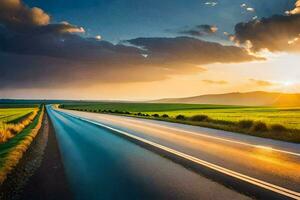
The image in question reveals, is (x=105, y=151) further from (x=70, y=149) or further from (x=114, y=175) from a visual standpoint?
(x=114, y=175)

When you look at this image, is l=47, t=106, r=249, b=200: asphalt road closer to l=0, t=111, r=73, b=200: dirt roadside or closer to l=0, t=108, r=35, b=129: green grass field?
l=0, t=111, r=73, b=200: dirt roadside

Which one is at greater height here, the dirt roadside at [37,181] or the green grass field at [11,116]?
the dirt roadside at [37,181]

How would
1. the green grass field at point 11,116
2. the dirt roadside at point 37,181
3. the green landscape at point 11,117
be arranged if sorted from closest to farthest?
the dirt roadside at point 37,181 < the green landscape at point 11,117 < the green grass field at point 11,116

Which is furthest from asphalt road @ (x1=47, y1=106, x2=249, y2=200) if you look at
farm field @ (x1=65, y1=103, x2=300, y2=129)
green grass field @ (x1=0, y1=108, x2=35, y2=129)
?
green grass field @ (x1=0, y1=108, x2=35, y2=129)

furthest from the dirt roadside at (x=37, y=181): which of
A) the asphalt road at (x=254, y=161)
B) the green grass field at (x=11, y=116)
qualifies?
the green grass field at (x=11, y=116)

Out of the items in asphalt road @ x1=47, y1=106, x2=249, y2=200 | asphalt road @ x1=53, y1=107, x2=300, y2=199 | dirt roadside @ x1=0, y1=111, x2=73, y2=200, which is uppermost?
asphalt road @ x1=53, y1=107, x2=300, y2=199

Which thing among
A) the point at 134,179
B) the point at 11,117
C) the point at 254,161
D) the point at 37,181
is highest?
the point at 254,161

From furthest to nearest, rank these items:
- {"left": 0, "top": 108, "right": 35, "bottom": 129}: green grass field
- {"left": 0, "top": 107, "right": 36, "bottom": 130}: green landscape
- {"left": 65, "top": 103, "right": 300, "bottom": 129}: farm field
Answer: {"left": 0, "top": 108, "right": 35, "bottom": 129}: green grass field, {"left": 0, "top": 107, "right": 36, "bottom": 130}: green landscape, {"left": 65, "top": 103, "right": 300, "bottom": 129}: farm field

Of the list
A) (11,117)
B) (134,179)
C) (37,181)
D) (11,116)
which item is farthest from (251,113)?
(37,181)

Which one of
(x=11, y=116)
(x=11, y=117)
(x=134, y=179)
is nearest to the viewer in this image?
(x=134, y=179)

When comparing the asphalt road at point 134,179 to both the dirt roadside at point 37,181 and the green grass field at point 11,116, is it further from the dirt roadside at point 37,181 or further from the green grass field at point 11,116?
the green grass field at point 11,116

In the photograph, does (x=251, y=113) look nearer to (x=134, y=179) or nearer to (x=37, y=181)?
(x=134, y=179)

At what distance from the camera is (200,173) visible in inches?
363

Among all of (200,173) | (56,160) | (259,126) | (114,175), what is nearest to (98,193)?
(114,175)
